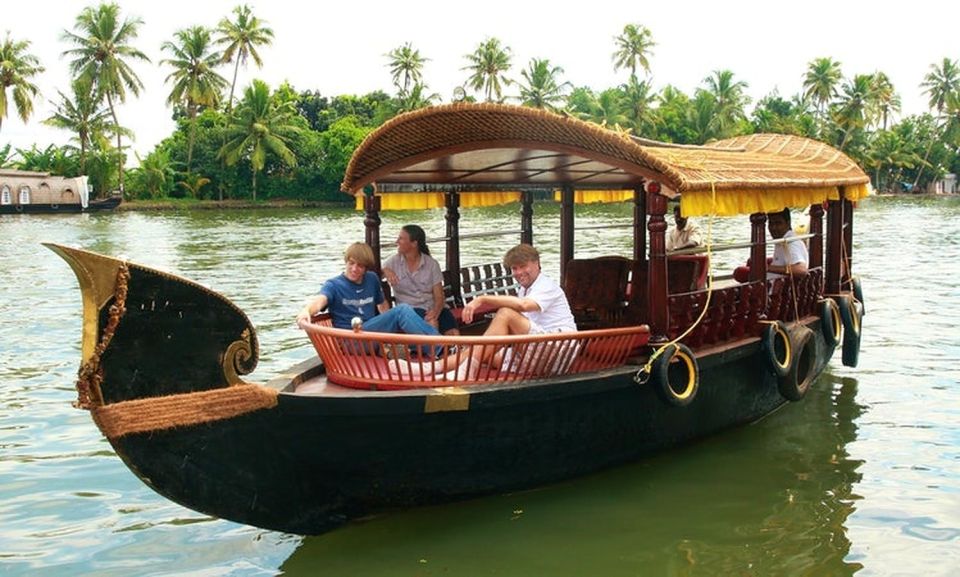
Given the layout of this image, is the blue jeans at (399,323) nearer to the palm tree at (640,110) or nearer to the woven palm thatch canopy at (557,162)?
the woven palm thatch canopy at (557,162)

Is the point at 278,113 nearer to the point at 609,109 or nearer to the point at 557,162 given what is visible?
the point at 609,109

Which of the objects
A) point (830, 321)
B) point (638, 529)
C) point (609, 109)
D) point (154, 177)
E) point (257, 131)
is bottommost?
point (638, 529)

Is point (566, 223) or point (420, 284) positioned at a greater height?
point (566, 223)

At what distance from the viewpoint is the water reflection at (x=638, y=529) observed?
4.76 meters

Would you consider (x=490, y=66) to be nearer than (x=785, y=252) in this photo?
No

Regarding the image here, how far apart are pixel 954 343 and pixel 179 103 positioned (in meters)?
44.8

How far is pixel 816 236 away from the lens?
7.67 metres

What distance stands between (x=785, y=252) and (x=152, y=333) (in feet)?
15.7

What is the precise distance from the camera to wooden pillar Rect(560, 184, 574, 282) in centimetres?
817

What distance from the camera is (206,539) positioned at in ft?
17.2

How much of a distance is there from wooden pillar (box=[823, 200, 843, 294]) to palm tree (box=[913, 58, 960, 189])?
198 ft

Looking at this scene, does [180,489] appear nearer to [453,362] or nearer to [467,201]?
[453,362]

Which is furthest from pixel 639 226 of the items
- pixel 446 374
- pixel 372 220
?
pixel 446 374

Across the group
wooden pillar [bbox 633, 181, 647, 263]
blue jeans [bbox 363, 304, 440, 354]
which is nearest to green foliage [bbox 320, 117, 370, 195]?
wooden pillar [bbox 633, 181, 647, 263]
